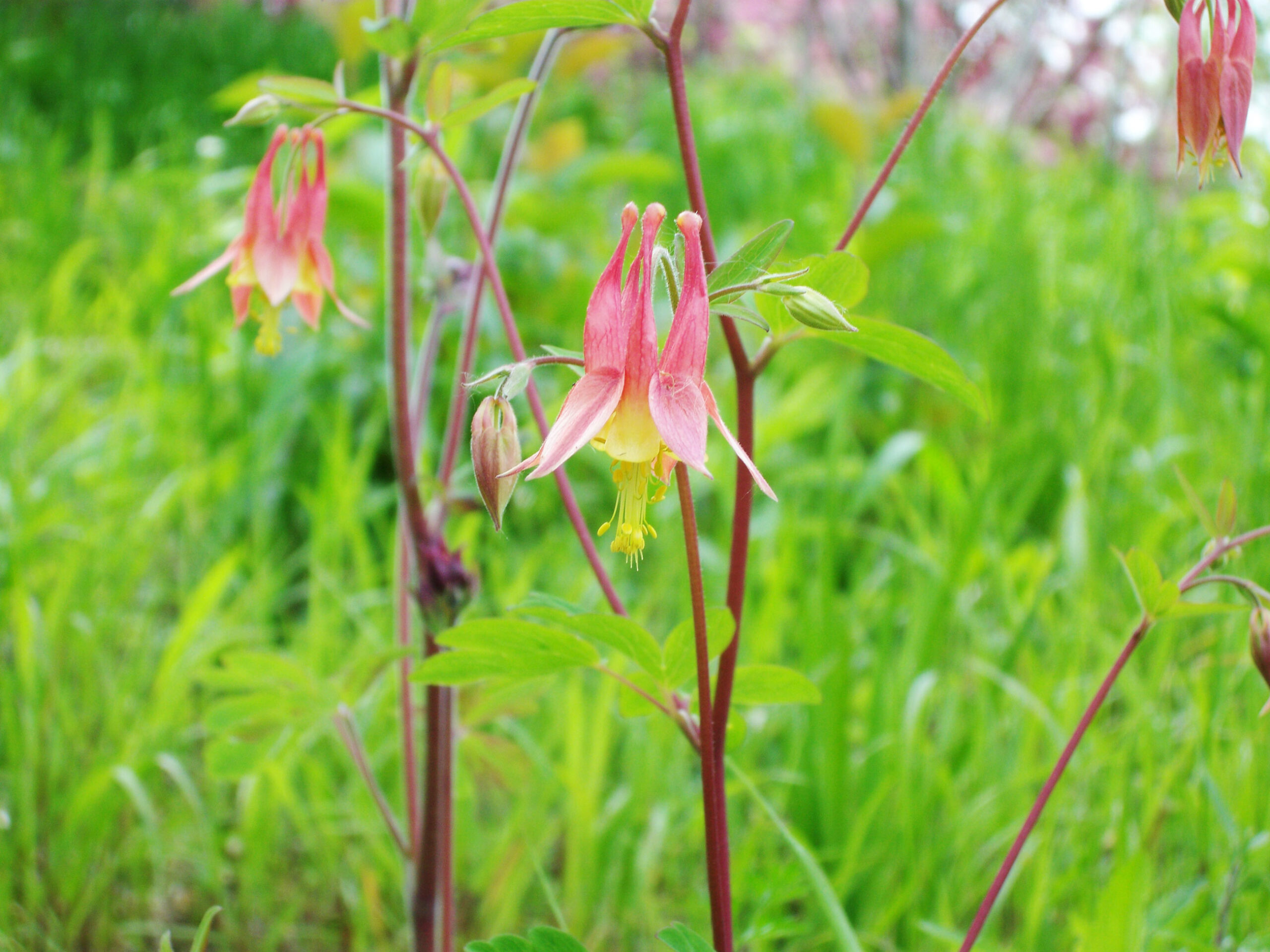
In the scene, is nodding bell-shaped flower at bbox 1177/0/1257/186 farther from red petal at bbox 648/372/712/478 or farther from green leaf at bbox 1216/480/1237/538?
red petal at bbox 648/372/712/478

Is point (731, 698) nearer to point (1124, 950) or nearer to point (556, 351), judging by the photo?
point (556, 351)

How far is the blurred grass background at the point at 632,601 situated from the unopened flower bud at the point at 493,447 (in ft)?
1.35

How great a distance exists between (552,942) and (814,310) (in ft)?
1.50

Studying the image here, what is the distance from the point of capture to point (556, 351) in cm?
62

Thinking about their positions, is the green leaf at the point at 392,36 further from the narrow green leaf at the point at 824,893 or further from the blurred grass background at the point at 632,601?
the narrow green leaf at the point at 824,893

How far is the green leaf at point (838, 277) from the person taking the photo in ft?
2.29

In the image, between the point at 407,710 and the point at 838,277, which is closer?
the point at 838,277

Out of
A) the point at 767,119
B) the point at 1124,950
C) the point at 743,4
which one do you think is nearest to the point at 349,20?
the point at 1124,950

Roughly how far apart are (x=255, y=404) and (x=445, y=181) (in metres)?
1.49

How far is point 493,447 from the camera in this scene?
0.65 m

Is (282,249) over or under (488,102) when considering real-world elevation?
under

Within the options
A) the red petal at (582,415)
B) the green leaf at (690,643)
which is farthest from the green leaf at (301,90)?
the green leaf at (690,643)

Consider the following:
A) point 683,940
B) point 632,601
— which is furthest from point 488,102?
point 632,601

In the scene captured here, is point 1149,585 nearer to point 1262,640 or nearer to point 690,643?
point 1262,640
